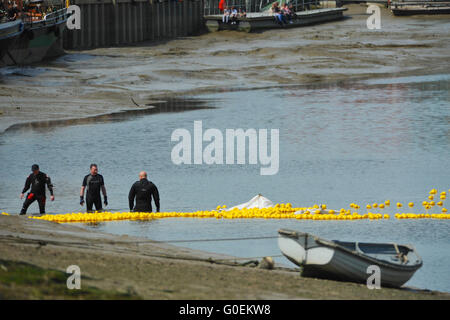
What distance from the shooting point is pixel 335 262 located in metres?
15.0

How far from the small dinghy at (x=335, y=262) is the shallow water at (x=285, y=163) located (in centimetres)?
173

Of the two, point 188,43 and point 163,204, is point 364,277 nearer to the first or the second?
point 163,204

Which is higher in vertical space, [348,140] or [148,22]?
[148,22]

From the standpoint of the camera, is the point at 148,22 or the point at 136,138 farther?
the point at 148,22

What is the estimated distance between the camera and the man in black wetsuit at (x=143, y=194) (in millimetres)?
21547

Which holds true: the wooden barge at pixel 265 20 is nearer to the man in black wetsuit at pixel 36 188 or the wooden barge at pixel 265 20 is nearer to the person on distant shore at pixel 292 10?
the person on distant shore at pixel 292 10

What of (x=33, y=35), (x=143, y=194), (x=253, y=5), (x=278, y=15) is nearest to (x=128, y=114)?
(x=33, y=35)

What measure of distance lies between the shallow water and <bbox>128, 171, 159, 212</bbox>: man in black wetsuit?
597 millimetres

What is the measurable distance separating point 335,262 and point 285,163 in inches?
600

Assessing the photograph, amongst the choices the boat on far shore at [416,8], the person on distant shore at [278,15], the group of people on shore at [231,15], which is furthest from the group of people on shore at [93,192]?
the boat on far shore at [416,8]

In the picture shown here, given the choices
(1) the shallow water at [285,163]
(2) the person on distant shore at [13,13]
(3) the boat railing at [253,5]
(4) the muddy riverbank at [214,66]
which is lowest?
(1) the shallow water at [285,163]

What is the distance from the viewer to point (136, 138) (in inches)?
1401
